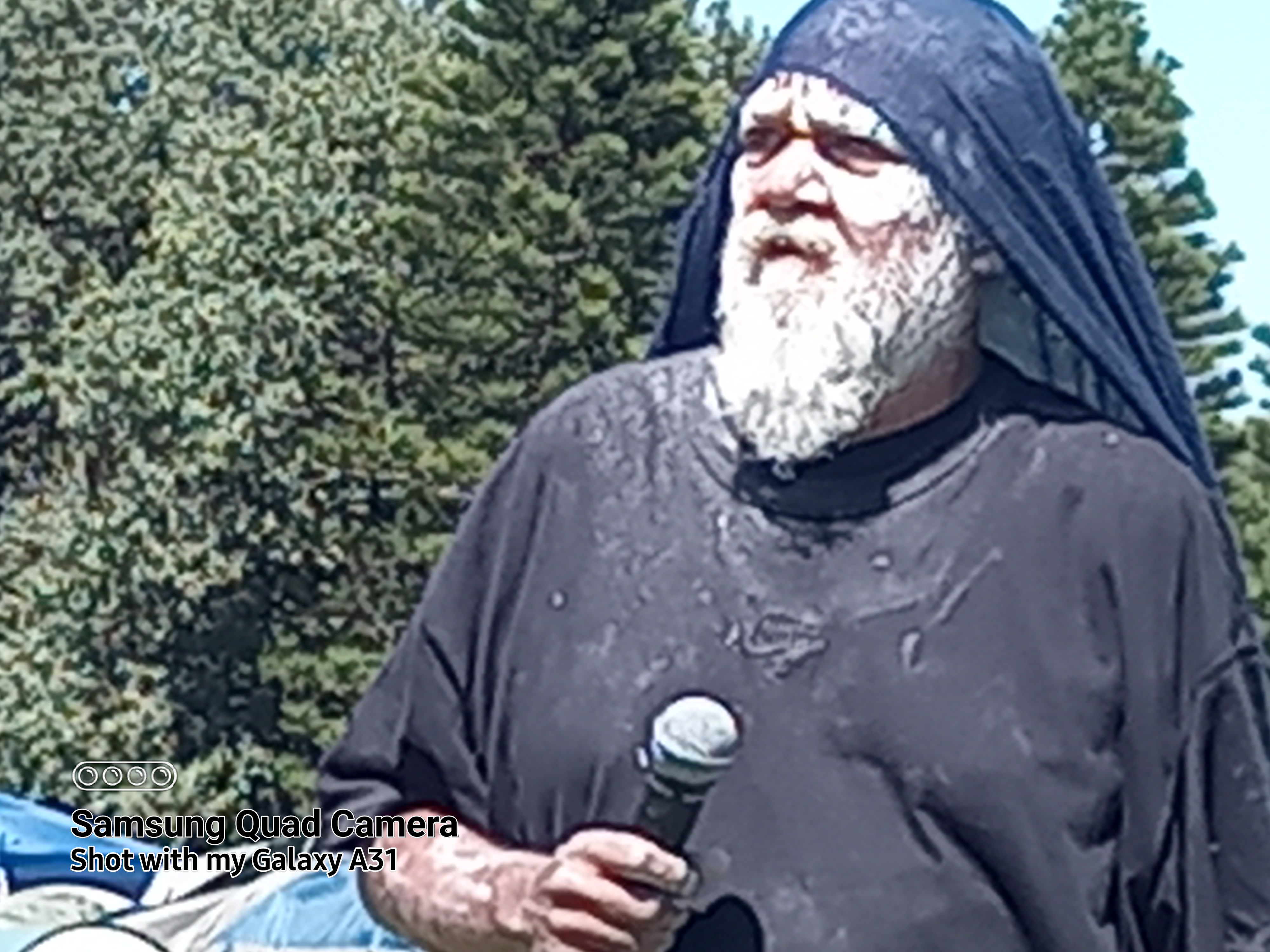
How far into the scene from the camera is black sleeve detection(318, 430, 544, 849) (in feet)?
6.30

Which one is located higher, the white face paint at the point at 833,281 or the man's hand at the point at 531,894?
the white face paint at the point at 833,281

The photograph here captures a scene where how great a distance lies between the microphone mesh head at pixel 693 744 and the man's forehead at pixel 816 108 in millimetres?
367

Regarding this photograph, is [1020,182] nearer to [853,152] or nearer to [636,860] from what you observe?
[853,152]

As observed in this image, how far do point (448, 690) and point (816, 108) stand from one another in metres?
0.40

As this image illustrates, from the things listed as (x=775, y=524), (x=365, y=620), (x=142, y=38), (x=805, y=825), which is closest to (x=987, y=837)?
(x=805, y=825)

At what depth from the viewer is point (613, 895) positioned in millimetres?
1754

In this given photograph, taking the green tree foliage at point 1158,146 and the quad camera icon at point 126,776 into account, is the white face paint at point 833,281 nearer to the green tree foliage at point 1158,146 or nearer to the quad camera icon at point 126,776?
the quad camera icon at point 126,776

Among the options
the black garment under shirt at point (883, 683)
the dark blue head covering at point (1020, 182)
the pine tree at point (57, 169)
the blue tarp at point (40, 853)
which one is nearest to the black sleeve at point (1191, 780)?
the black garment under shirt at point (883, 683)

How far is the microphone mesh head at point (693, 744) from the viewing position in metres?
1.74

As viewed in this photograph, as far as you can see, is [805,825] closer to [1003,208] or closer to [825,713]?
[825,713]

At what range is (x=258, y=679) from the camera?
22.1 meters

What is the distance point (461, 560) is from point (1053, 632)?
352 millimetres

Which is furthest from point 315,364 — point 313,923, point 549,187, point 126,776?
point 313,923

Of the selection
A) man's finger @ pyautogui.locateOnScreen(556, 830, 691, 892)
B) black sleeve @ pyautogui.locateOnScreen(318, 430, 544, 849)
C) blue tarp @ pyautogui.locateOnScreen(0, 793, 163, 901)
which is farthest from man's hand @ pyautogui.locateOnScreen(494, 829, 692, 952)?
blue tarp @ pyautogui.locateOnScreen(0, 793, 163, 901)
